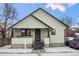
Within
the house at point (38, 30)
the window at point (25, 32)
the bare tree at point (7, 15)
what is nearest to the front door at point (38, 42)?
the house at point (38, 30)

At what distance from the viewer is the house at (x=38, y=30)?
54.9ft

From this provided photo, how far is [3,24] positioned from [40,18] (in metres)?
3.87

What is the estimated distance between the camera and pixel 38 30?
1775 centimetres

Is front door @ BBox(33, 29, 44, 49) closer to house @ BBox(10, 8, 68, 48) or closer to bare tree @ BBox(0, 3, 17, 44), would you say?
house @ BBox(10, 8, 68, 48)

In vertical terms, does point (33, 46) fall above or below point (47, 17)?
below

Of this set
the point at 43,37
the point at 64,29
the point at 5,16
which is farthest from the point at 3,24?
the point at 64,29

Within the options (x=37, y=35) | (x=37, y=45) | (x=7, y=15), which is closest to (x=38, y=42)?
(x=37, y=45)

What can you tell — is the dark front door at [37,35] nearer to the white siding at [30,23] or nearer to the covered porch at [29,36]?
the covered porch at [29,36]

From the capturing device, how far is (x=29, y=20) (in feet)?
56.6

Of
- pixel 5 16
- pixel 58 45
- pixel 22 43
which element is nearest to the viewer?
pixel 5 16

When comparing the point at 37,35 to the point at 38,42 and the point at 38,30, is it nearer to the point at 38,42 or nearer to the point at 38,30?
the point at 38,30

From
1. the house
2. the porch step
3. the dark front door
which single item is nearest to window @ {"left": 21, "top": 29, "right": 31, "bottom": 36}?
the house

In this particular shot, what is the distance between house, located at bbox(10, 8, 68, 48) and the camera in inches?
659

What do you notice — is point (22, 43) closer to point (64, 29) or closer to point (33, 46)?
point (33, 46)
